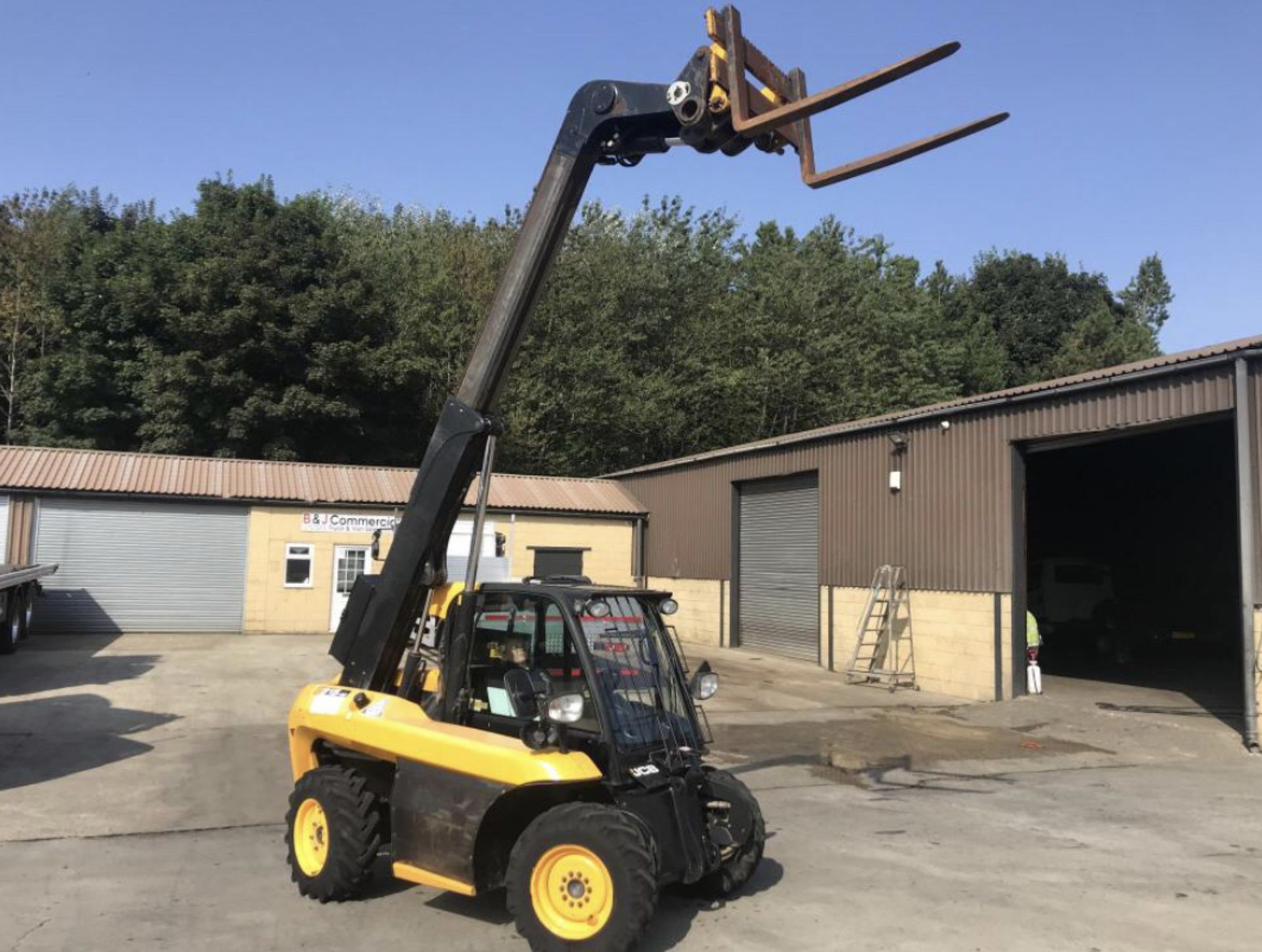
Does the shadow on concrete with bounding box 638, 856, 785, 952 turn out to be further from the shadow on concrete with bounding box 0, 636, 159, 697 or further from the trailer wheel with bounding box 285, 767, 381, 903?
the shadow on concrete with bounding box 0, 636, 159, 697

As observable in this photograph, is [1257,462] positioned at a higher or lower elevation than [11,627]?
higher


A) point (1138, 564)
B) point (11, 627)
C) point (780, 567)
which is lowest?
point (11, 627)

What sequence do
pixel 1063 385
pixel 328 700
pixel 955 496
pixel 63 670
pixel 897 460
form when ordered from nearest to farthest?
pixel 328 700 < pixel 1063 385 < pixel 63 670 < pixel 955 496 < pixel 897 460

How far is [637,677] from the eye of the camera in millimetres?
5359

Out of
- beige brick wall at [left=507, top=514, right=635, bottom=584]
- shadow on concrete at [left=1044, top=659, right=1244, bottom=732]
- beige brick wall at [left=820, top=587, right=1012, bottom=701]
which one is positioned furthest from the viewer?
beige brick wall at [left=507, top=514, right=635, bottom=584]

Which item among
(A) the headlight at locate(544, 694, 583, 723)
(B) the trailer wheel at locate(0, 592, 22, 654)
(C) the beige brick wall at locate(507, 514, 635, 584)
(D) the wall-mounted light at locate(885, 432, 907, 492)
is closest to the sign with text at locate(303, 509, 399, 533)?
(C) the beige brick wall at locate(507, 514, 635, 584)

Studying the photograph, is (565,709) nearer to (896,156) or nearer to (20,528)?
(896,156)

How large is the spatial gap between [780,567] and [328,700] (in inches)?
656

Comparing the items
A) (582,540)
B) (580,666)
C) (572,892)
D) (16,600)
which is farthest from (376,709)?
(582,540)

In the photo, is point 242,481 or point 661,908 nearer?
point 661,908

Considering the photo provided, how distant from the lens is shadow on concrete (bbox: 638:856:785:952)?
501 centimetres

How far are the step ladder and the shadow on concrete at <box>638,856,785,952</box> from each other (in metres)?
11.3

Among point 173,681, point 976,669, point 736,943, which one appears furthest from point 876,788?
point 173,681

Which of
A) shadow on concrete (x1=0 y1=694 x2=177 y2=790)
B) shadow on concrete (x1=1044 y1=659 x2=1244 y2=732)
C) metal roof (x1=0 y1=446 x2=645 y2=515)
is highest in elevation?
metal roof (x1=0 y1=446 x2=645 y2=515)
